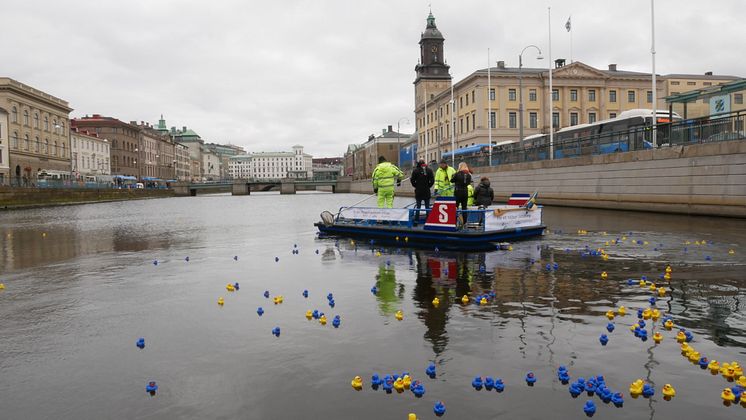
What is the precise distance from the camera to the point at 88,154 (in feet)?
344

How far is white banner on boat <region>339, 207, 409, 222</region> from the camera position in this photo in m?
16.7

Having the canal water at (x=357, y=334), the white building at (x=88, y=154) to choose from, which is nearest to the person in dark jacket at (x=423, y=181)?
the canal water at (x=357, y=334)

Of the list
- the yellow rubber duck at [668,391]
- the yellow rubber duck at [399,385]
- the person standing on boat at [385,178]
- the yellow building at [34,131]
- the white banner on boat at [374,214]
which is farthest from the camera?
the yellow building at [34,131]

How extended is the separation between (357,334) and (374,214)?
11.0 metres

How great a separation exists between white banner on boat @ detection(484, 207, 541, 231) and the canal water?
171 cm

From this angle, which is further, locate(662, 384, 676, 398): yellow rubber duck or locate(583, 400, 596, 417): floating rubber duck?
locate(662, 384, 676, 398): yellow rubber duck

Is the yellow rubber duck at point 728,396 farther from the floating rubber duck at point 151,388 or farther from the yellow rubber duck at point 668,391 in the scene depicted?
the floating rubber duck at point 151,388

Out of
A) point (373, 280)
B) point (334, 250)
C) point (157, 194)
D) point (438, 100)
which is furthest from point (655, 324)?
point (157, 194)

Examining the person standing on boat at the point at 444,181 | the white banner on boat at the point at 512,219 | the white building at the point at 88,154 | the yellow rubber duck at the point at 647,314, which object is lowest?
the yellow rubber duck at the point at 647,314

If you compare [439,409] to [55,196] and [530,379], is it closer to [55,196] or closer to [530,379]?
[530,379]

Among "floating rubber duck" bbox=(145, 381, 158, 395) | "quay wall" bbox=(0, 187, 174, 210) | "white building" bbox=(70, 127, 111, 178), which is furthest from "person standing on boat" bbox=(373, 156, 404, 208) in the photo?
"white building" bbox=(70, 127, 111, 178)

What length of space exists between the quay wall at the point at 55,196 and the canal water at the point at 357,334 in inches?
1727

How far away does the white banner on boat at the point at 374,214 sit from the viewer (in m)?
16.7

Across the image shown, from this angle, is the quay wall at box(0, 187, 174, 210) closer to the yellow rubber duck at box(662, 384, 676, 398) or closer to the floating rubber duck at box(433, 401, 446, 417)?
the floating rubber duck at box(433, 401, 446, 417)
